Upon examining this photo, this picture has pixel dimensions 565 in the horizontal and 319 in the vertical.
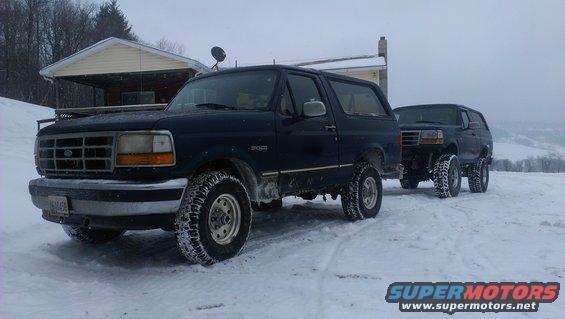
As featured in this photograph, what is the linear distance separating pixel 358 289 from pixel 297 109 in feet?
7.69

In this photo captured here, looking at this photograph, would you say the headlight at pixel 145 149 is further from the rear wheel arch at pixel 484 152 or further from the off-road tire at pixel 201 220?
the rear wheel arch at pixel 484 152

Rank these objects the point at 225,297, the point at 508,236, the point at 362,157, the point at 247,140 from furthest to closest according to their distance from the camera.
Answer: the point at 362,157
the point at 508,236
the point at 247,140
the point at 225,297

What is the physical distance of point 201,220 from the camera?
143 inches

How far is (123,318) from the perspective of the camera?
2.77 meters

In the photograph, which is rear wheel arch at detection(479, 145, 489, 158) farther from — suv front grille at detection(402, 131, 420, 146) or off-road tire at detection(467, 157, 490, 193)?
suv front grille at detection(402, 131, 420, 146)

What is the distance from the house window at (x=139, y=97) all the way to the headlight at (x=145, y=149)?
18546mm

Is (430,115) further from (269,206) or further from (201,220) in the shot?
(201,220)

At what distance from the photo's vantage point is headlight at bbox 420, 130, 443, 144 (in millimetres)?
8594

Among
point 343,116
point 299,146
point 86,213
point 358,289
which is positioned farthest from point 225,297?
point 343,116

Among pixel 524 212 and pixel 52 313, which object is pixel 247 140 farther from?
pixel 524 212

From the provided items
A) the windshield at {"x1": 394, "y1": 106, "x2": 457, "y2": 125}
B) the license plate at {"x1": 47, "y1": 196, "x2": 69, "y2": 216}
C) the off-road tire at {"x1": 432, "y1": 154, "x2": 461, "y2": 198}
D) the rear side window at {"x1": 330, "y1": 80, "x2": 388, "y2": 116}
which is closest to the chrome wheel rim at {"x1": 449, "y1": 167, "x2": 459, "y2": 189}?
the off-road tire at {"x1": 432, "y1": 154, "x2": 461, "y2": 198}

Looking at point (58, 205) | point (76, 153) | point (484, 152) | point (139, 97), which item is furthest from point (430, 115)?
point (139, 97)

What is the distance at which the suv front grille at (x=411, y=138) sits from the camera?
872 centimetres

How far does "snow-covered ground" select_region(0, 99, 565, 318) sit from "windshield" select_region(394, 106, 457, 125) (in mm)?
3681
